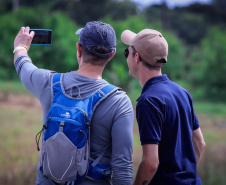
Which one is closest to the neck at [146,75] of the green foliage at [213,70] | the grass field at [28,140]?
the grass field at [28,140]

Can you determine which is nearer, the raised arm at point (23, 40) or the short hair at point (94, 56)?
the short hair at point (94, 56)

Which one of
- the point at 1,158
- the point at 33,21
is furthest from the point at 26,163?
the point at 33,21

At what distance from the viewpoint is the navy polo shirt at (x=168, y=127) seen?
2051 millimetres

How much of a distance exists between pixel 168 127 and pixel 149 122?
0.46ft

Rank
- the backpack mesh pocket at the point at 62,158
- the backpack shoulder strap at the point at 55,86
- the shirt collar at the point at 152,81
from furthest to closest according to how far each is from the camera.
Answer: the shirt collar at the point at 152,81 < the backpack shoulder strap at the point at 55,86 < the backpack mesh pocket at the point at 62,158

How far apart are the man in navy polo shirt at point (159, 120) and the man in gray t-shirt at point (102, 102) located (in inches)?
3.4

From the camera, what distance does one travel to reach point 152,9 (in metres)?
49.1

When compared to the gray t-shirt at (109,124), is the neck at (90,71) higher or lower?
higher

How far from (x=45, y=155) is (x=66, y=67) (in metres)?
23.0

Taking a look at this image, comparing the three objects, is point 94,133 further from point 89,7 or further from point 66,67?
point 89,7

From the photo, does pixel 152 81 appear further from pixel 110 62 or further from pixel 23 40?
pixel 110 62

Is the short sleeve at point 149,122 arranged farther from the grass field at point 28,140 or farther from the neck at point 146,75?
the grass field at point 28,140

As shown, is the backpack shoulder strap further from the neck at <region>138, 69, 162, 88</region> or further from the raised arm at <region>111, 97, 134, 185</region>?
the neck at <region>138, 69, 162, 88</region>

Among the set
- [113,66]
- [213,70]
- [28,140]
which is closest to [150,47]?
[28,140]
